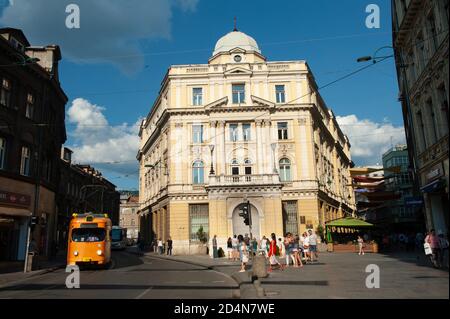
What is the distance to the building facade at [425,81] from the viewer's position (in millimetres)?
8509

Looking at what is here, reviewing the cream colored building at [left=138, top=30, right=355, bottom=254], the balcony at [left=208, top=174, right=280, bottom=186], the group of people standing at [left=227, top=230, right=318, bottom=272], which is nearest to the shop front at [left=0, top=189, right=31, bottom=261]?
the group of people standing at [left=227, top=230, right=318, bottom=272]

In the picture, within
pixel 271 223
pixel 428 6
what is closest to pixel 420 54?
pixel 428 6

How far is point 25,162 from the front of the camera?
27.2 meters

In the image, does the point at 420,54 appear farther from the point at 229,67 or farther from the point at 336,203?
the point at 336,203

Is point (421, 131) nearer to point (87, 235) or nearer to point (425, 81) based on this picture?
point (425, 81)

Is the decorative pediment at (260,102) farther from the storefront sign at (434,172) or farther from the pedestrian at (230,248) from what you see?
the storefront sign at (434,172)

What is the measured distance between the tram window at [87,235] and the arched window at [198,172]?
2040 cm

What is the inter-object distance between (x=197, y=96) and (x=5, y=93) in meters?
22.3

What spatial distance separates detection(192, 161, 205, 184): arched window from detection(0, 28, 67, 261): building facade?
14.6m

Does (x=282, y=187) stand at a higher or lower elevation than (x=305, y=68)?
lower

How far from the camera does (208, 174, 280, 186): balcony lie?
129 feet

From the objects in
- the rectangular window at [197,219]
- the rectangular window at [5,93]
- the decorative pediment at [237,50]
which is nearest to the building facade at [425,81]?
the rectangular window at [5,93]
